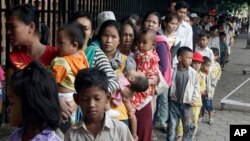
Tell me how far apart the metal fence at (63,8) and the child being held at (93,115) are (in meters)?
2.29

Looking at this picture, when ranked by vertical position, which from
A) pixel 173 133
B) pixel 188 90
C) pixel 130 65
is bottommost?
pixel 173 133

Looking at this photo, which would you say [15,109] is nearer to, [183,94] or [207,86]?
[183,94]

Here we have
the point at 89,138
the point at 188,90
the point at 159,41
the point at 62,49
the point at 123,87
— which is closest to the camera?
the point at 89,138

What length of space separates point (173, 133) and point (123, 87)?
2160 mm

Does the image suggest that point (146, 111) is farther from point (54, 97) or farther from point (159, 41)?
point (54, 97)

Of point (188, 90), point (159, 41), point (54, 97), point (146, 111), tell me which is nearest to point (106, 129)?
point (54, 97)

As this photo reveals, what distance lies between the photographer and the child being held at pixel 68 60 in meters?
3.48

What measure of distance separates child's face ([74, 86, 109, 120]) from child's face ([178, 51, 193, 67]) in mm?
3062

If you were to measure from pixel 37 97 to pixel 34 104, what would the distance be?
0.04m

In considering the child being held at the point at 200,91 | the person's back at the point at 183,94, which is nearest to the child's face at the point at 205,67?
the child being held at the point at 200,91

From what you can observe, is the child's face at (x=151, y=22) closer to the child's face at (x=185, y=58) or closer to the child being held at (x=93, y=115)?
the child's face at (x=185, y=58)

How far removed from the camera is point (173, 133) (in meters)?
6.07

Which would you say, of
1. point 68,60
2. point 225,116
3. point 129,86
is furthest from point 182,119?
point 225,116

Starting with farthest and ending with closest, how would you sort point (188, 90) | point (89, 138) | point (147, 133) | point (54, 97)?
point (188, 90) < point (147, 133) < point (89, 138) < point (54, 97)
